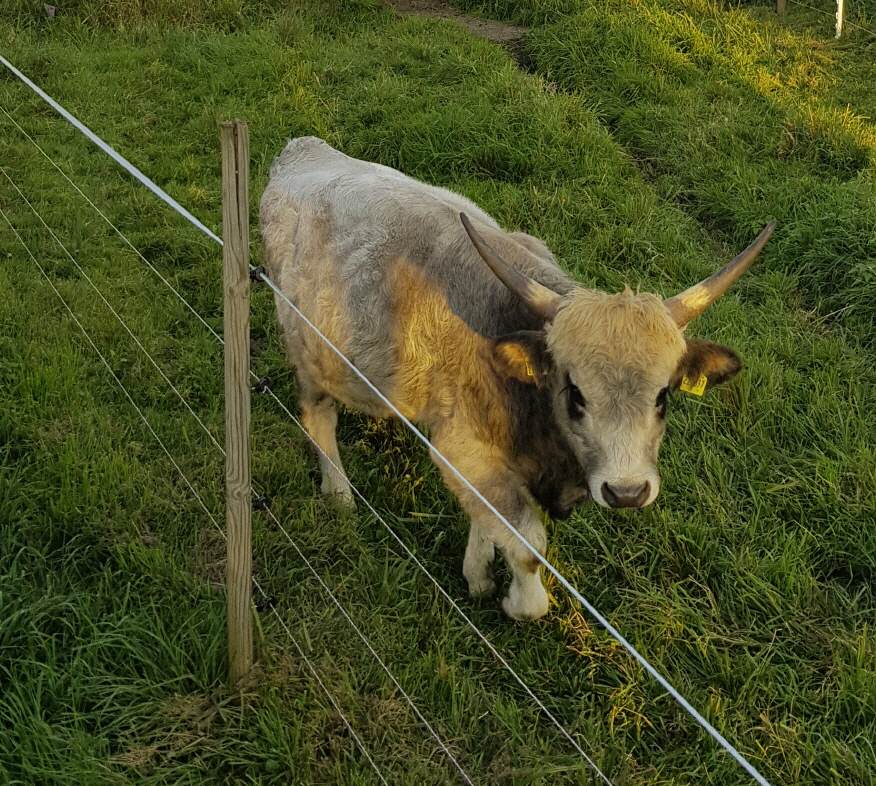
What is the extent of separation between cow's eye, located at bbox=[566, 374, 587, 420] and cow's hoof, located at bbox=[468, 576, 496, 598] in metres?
1.14

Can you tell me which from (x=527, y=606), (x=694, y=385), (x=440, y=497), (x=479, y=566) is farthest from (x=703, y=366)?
(x=440, y=497)

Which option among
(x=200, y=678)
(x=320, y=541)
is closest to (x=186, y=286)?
(x=320, y=541)

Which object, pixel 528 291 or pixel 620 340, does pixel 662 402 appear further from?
pixel 528 291

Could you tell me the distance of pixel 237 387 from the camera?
8.61ft

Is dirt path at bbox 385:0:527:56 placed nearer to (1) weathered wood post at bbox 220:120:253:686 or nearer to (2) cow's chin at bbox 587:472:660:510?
(2) cow's chin at bbox 587:472:660:510

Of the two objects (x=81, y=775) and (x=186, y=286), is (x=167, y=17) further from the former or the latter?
(x=81, y=775)

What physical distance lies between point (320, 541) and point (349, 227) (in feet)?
4.89

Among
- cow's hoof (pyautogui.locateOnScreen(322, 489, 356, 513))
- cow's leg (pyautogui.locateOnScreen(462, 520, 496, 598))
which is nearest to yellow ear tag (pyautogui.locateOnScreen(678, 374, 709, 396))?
cow's leg (pyautogui.locateOnScreen(462, 520, 496, 598))

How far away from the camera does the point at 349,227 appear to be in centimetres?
402

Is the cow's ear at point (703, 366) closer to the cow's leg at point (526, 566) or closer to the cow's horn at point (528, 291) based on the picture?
the cow's horn at point (528, 291)

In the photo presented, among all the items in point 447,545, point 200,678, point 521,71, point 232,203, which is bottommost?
point 447,545

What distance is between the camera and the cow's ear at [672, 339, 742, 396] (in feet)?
10.3

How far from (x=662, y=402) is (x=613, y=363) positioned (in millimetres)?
292

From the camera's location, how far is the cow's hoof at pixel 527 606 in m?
3.60
